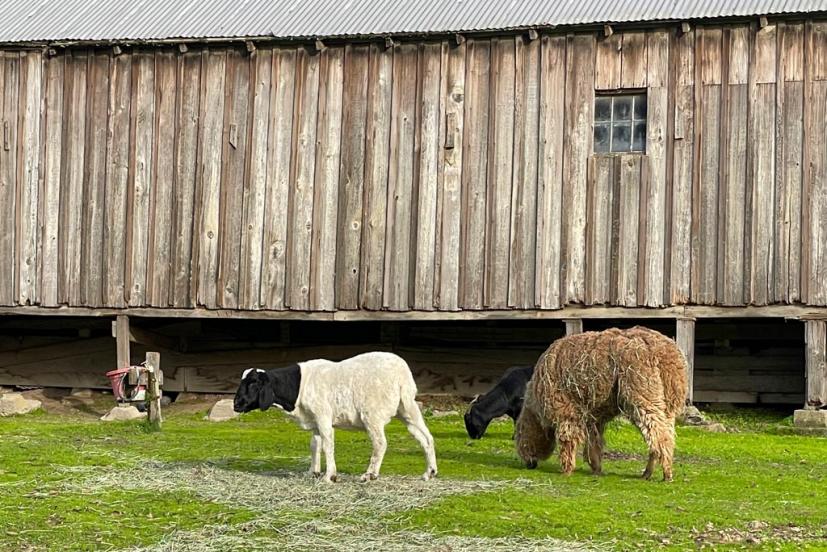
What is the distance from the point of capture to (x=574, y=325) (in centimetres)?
2208

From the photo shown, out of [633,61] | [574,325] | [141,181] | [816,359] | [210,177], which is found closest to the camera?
[816,359]

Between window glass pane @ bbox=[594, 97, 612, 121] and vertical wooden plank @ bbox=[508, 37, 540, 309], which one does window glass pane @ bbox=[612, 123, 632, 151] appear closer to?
window glass pane @ bbox=[594, 97, 612, 121]

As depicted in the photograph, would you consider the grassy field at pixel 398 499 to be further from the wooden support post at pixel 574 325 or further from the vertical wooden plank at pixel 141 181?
the vertical wooden plank at pixel 141 181

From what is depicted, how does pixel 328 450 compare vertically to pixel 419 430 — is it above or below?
below

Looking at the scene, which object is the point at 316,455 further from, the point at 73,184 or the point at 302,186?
the point at 73,184

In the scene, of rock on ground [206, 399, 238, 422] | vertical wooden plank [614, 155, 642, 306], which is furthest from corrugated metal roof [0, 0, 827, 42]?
rock on ground [206, 399, 238, 422]

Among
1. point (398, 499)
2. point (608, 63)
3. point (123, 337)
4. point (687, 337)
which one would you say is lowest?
point (398, 499)

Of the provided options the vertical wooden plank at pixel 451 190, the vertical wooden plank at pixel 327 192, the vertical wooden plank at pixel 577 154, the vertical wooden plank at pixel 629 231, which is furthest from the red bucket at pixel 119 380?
the vertical wooden plank at pixel 629 231

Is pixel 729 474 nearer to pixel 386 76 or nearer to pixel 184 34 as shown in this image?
pixel 386 76

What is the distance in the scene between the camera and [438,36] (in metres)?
22.7

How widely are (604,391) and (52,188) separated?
1341cm

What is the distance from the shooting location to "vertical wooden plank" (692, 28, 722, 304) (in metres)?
21.5

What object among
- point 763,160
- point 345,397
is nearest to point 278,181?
point 763,160

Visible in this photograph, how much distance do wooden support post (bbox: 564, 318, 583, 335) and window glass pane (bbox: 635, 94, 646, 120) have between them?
3.49 meters
